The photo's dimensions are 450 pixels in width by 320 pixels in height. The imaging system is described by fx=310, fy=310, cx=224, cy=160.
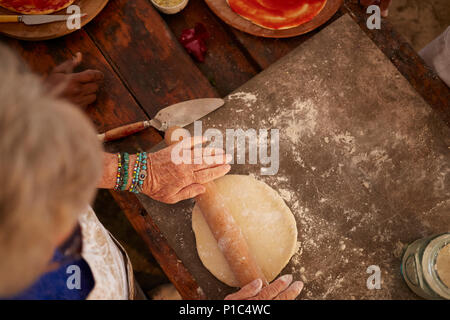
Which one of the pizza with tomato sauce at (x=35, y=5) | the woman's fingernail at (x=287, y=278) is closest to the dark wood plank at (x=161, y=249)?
the woman's fingernail at (x=287, y=278)

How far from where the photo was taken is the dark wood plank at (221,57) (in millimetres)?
1536

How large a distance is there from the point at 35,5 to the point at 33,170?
49.6 inches

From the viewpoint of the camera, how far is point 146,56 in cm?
150

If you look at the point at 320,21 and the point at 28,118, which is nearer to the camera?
the point at 28,118

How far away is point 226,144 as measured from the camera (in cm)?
142

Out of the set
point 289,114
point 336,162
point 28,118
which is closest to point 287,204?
point 336,162

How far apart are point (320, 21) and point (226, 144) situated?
732 mm

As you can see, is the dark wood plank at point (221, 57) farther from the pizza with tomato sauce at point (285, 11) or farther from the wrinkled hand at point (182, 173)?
the wrinkled hand at point (182, 173)

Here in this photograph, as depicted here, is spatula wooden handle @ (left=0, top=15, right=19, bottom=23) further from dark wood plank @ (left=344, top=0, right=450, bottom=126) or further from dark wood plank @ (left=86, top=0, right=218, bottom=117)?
dark wood plank @ (left=344, top=0, right=450, bottom=126)

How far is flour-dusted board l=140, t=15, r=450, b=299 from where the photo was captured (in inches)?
52.5

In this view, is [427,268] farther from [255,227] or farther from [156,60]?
[156,60]

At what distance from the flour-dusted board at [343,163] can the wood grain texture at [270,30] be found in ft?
0.19

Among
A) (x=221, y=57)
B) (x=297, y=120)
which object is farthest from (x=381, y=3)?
(x=221, y=57)

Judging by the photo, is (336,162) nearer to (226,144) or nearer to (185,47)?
(226,144)
